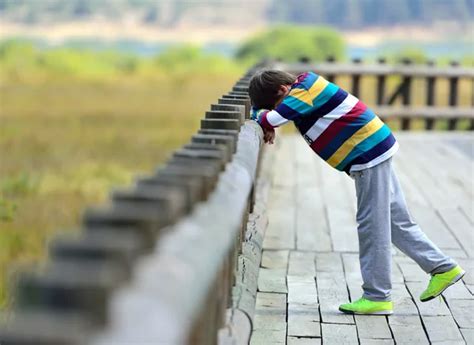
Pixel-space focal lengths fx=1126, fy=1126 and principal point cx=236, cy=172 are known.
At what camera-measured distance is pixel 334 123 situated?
194 inches

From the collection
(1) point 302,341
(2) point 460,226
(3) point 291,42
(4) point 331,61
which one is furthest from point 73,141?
(3) point 291,42

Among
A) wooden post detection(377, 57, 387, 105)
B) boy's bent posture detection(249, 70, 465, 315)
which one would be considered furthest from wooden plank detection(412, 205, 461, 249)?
wooden post detection(377, 57, 387, 105)

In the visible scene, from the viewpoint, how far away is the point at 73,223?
1366 centimetres

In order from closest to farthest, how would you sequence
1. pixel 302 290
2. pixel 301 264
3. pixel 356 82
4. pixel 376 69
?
1. pixel 302 290
2. pixel 301 264
3. pixel 376 69
4. pixel 356 82

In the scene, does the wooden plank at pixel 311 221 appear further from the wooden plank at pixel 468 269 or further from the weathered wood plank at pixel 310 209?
the wooden plank at pixel 468 269

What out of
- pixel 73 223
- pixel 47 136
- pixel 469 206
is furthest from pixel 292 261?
pixel 47 136

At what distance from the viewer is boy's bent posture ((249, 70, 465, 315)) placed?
16.0 ft

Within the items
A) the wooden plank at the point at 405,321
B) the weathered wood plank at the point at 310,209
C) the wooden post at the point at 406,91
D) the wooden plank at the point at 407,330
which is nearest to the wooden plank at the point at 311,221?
the weathered wood plank at the point at 310,209

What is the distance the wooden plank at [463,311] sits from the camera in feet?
16.2

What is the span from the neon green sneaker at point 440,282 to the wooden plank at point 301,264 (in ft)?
2.90

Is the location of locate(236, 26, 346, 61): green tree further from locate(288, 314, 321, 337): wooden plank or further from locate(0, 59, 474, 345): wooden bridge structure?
locate(288, 314, 321, 337): wooden plank

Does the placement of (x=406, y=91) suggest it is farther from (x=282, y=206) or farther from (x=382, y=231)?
(x=382, y=231)

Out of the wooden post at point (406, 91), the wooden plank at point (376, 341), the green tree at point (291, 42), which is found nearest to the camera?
the wooden plank at point (376, 341)

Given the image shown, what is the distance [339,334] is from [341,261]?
150 cm
